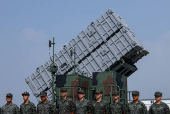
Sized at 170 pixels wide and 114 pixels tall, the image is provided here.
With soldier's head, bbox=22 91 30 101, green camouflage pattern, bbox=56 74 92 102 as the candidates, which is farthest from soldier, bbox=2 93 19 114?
green camouflage pattern, bbox=56 74 92 102

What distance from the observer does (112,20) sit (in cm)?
1622

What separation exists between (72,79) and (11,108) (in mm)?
3603

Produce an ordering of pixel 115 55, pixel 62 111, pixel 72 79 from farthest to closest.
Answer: pixel 115 55
pixel 72 79
pixel 62 111

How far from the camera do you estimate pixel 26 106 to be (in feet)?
29.6

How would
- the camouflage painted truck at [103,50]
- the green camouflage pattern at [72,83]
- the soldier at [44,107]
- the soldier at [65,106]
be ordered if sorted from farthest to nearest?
the camouflage painted truck at [103,50] < the green camouflage pattern at [72,83] < the soldier at [65,106] < the soldier at [44,107]

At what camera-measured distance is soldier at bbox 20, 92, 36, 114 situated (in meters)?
8.97

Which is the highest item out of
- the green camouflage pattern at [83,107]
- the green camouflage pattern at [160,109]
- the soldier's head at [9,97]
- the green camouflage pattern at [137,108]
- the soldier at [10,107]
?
the soldier's head at [9,97]

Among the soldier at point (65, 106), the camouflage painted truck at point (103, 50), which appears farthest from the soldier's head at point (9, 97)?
the camouflage painted truck at point (103, 50)

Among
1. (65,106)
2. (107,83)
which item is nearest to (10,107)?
(65,106)

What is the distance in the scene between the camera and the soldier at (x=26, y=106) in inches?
353

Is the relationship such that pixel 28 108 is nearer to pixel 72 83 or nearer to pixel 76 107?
pixel 76 107

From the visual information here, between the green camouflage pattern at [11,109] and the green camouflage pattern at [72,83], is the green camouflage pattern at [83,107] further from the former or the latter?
the green camouflage pattern at [72,83]

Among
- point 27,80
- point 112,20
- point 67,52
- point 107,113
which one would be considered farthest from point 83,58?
point 107,113

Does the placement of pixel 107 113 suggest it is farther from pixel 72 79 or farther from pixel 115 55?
pixel 115 55
